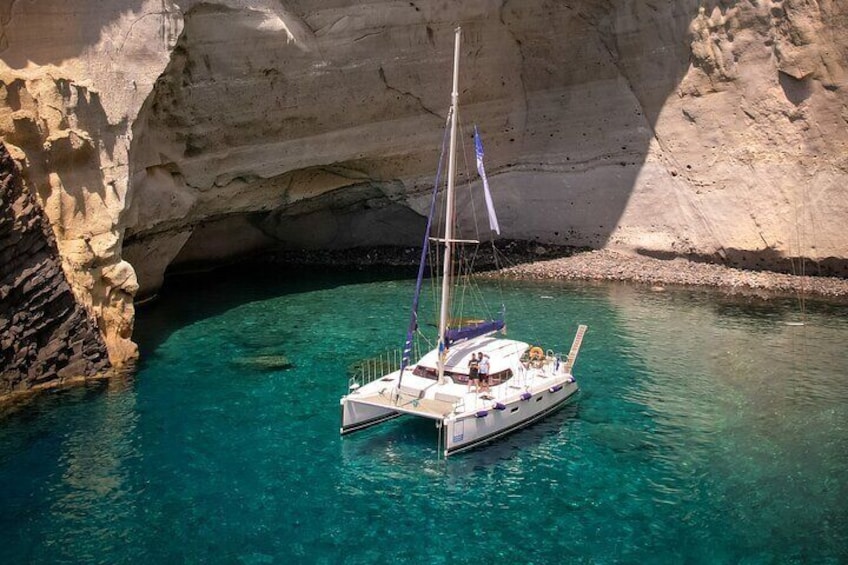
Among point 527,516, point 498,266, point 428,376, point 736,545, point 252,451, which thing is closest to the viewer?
point 736,545

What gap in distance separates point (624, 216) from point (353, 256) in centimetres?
1188

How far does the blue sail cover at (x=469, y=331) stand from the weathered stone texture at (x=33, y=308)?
923 centimetres

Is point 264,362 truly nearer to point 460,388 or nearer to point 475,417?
point 460,388

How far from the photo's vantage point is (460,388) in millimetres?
18656

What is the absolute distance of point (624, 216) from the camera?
3597 centimetres

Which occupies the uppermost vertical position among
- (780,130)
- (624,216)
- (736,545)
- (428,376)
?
(780,130)

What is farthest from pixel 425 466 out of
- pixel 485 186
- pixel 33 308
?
pixel 33 308

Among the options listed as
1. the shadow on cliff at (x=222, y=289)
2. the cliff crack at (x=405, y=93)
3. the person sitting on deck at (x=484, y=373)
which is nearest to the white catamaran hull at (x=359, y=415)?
the person sitting on deck at (x=484, y=373)

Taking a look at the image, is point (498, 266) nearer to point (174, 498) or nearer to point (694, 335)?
point (694, 335)

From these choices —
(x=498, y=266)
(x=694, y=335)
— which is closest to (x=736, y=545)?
(x=694, y=335)

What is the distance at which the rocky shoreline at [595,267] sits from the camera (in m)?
32.2

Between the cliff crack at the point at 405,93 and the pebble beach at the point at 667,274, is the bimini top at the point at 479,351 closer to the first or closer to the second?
the cliff crack at the point at 405,93

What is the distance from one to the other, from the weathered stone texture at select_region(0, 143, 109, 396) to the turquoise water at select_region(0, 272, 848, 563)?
112cm

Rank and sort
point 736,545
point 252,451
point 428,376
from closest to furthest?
1. point 736,545
2. point 252,451
3. point 428,376
